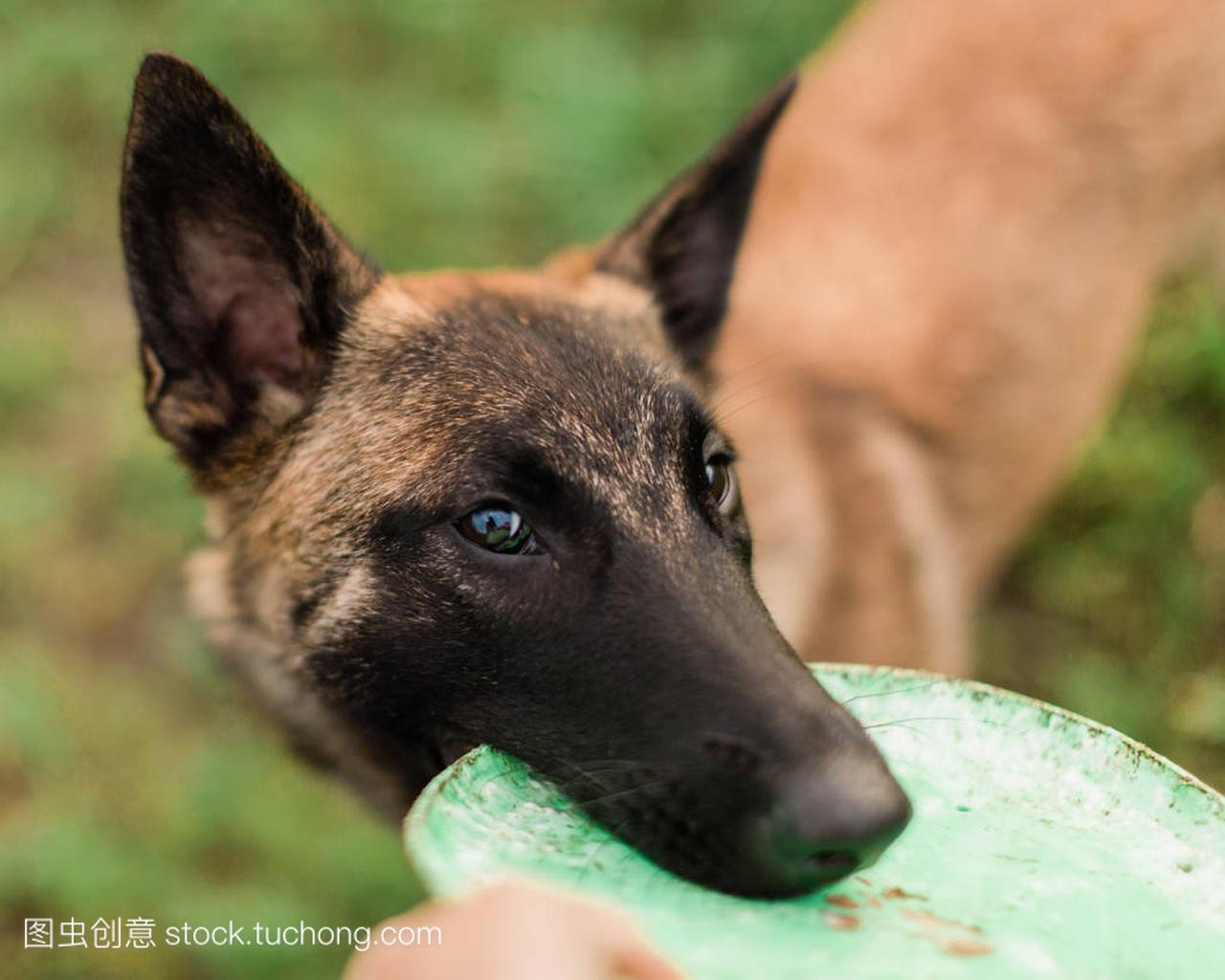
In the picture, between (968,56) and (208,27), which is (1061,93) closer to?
(968,56)

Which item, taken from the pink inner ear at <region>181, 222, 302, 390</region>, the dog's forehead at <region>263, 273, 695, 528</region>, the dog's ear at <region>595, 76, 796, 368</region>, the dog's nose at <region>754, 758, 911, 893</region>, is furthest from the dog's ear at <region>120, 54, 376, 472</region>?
the dog's nose at <region>754, 758, 911, 893</region>

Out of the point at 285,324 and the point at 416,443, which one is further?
the point at 285,324

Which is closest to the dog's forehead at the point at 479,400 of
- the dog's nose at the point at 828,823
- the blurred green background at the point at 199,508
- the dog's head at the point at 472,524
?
the dog's head at the point at 472,524

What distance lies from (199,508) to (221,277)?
7.11 feet

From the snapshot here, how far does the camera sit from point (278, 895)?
379cm

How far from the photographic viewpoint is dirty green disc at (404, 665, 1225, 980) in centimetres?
160

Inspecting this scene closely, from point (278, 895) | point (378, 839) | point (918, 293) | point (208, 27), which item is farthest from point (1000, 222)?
point (208, 27)

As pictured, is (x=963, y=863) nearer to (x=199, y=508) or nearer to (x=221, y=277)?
(x=221, y=277)

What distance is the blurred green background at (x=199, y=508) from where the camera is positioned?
391 centimetres

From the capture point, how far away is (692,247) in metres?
3.14

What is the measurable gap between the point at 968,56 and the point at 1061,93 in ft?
1.05

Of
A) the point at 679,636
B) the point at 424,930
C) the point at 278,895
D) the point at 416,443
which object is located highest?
the point at 416,443

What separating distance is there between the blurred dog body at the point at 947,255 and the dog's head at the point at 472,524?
978 millimetres

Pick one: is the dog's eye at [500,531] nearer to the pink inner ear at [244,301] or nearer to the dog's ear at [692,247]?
the pink inner ear at [244,301]
